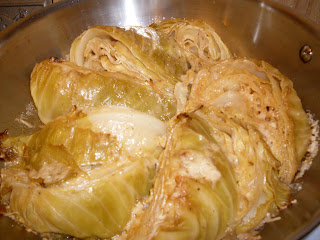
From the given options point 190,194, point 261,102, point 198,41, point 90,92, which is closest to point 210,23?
point 198,41

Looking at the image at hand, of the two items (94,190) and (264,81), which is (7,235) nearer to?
(94,190)

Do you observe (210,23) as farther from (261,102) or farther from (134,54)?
(261,102)

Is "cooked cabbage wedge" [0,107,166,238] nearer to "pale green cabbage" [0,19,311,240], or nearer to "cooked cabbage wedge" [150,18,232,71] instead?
"pale green cabbage" [0,19,311,240]

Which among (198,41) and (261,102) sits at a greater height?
(198,41)

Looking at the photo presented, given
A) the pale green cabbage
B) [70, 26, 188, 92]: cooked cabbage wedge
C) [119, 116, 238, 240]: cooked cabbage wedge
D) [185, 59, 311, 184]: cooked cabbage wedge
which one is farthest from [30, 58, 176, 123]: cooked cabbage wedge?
[119, 116, 238, 240]: cooked cabbage wedge

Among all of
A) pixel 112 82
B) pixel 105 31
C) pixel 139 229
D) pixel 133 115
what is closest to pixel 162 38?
pixel 105 31

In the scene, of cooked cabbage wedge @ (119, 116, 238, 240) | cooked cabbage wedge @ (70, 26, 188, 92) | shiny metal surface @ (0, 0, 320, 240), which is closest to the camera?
cooked cabbage wedge @ (119, 116, 238, 240)

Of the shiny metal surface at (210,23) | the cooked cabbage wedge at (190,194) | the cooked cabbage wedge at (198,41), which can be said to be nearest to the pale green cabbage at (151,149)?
the cooked cabbage wedge at (190,194)
